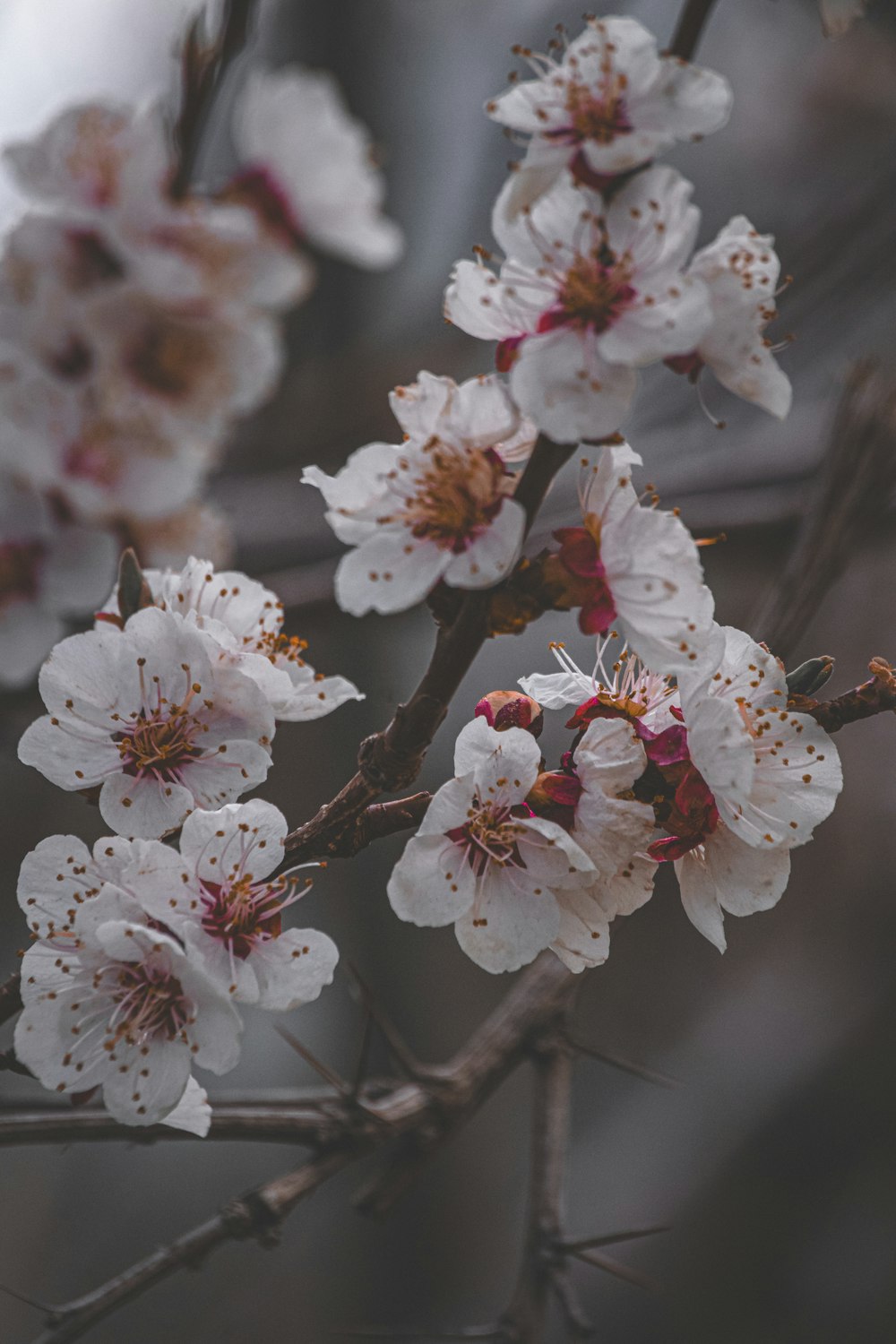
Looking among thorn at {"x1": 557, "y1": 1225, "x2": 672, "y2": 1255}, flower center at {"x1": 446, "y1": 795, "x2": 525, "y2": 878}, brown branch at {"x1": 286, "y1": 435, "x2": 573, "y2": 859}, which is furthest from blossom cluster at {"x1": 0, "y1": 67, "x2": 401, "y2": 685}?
thorn at {"x1": 557, "y1": 1225, "x2": 672, "y2": 1255}

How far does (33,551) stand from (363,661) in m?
1.86

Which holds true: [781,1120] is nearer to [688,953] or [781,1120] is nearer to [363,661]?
[688,953]

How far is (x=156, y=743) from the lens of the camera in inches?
22.5

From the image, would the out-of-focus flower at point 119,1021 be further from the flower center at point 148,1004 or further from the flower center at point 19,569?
the flower center at point 19,569

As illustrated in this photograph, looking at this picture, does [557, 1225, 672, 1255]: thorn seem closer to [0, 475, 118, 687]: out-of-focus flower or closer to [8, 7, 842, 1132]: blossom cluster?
[8, 7, 842, 1132]: blossom cluster

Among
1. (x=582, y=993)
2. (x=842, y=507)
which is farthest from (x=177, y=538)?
(x=582, y=993)

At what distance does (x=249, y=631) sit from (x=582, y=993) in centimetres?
182

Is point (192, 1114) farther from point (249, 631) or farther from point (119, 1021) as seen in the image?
point (249, 631)

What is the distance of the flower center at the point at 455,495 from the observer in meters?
0.48

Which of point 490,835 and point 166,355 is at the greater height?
point 166,355

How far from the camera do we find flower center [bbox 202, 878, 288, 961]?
0.54 m

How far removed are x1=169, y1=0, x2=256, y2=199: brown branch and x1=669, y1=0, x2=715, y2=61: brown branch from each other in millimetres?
176

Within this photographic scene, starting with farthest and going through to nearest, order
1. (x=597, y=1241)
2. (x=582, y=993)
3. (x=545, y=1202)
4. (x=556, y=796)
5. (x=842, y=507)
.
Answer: (x=582, y=993), (x=842, y=507), (x=545, y=1202), (x=597, y=1241), (x=556, y=796)

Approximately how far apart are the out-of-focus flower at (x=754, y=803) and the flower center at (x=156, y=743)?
9.6 inches
